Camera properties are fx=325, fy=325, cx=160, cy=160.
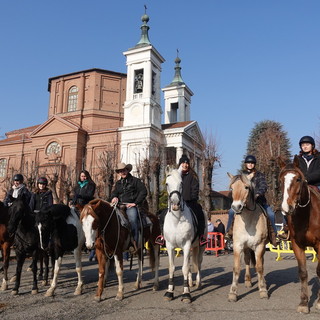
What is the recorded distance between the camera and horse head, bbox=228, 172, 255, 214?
5488 millimetres

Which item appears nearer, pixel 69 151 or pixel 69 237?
pixel 69 237

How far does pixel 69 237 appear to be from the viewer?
7.02 metres

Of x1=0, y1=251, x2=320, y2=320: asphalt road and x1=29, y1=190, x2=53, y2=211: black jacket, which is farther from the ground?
x1=29, y1=190, x2=53, y2=211: black jacket

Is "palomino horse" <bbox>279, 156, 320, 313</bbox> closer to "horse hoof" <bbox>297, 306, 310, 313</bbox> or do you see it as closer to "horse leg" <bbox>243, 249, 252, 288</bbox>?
"horse hoof" <bbox>297, 306, 310, 313</bbox>

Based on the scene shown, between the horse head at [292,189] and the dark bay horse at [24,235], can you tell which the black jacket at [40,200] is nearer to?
the dark bay horse at [24,235]

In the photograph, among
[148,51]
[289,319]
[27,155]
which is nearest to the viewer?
[289,319]

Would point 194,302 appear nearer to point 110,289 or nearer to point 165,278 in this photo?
point 110,289

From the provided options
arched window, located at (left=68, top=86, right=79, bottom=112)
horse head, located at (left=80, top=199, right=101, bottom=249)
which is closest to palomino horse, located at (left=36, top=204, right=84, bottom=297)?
horse head, located at (left=80, top=199, right=101, bottom=249)

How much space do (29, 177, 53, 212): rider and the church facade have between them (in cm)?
2415

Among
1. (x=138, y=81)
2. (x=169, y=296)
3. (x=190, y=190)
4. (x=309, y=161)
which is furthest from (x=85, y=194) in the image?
(x=138, y=81)

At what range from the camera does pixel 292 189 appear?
15.8 ft

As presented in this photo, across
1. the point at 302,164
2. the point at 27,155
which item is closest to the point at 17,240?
the point at 302,164

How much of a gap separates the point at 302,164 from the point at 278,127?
43.7 meters

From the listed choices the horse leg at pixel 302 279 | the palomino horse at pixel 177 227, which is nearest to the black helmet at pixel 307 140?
the horse leg at pixel 302 279
